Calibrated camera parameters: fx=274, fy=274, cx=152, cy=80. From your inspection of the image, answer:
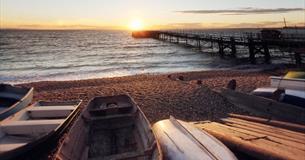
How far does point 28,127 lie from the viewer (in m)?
8.38

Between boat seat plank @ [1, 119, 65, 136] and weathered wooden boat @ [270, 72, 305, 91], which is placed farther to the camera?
weathered wooden boat @ [270, 72, 305, 91]

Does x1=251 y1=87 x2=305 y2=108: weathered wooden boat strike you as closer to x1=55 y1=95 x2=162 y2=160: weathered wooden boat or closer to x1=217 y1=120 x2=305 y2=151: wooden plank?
x1=217 y1=120 x2=305 y2=151: wooden plank

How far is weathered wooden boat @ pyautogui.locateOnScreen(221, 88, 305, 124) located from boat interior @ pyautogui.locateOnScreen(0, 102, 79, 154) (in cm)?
734

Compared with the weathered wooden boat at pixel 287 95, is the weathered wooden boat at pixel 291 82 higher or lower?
higher

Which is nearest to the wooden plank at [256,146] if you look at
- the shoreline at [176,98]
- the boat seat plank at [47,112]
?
the shoreline at [176,98]

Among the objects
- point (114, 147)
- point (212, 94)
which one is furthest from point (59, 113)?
point (212, 94)

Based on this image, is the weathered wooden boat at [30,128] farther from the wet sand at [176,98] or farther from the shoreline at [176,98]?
the shoreline at [176,98]

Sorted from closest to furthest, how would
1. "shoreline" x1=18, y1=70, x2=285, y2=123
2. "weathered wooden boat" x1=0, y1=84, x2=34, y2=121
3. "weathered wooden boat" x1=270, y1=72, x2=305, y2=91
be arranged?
"weathered wooden boat" x1=0, y1=84, x2=34, y2=121, "weathered wooden boat" x1=270, y1=72, x2=305, y2=91, "shoreline" x1=18, y1=70, x2=285, y2=123

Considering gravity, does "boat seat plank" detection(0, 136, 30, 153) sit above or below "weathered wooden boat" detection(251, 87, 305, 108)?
below

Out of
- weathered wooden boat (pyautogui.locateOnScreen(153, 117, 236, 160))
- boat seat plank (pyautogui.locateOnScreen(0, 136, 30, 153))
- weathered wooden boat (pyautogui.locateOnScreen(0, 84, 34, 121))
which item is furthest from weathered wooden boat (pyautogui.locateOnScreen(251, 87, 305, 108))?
weathered wooden boat (pyautogui.locateOnScreen(0, 84, 34, 121))

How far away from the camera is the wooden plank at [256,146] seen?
5.18 meters

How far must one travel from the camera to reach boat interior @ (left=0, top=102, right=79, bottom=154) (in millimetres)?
7783

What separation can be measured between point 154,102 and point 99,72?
19.6 m

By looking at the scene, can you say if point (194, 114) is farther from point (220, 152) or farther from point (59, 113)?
point (220, 152)
